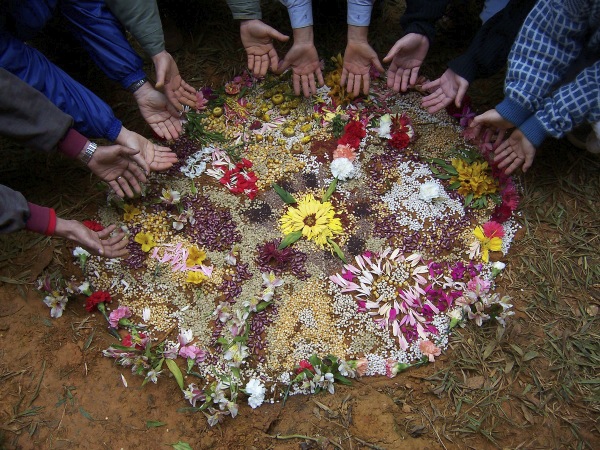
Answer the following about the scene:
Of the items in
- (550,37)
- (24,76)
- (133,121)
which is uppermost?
(550,37)

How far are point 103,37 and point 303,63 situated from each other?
3.10 ft

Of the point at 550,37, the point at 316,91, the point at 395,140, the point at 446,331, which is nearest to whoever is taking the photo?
the point at 550,37

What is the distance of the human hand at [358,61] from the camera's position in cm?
235

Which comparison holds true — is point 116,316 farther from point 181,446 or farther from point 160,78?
point 160,78

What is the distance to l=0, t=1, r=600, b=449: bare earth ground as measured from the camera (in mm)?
1887

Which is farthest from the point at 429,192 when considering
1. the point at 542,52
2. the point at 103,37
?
the point at 103,37

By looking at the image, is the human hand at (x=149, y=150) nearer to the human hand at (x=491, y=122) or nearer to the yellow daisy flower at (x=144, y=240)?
the yellow daisy flower at (x=144, y=240)

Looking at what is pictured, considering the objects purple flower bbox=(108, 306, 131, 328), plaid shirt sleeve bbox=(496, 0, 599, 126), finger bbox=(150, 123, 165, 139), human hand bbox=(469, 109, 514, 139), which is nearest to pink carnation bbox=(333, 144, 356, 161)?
human hand bbox=(469, 109, 514, 139)

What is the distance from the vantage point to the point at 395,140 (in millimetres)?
2402

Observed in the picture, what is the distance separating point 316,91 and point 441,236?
3.29 ft

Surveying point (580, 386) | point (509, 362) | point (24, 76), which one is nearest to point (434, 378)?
point (509, 362)

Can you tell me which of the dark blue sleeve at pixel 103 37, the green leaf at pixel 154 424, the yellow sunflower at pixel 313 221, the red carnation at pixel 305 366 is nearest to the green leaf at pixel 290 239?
the yellow sunflower at pixel 313 221

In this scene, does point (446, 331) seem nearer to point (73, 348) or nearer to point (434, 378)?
point (434, 378)

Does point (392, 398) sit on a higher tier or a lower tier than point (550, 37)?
lower
